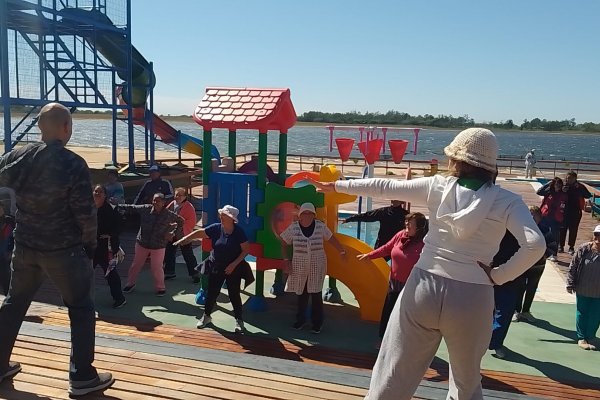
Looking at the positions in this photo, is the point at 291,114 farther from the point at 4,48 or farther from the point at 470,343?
the point at 4,48

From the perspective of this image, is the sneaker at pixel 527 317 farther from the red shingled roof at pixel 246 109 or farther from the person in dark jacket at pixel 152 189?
the person in dark jacket at pixel 152 189

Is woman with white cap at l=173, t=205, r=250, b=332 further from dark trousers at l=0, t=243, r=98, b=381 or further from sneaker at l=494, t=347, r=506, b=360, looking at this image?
sneaker at l=494, t=347, r=506, b=360

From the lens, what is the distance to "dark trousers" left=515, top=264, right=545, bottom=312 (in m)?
6.11

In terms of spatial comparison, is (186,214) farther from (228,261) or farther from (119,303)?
(228,261)

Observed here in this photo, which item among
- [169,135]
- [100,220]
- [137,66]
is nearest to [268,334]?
[100,220]

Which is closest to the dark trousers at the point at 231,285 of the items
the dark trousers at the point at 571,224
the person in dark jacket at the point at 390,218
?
the person in dark jacket at the point at 390,218

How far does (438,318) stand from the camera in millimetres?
2537

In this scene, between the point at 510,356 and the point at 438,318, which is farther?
the point at 510,356

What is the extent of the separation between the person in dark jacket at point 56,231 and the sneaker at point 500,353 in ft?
12.2

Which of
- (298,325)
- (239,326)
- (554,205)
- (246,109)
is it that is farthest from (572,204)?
(239,326)

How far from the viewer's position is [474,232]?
2475 millimetres

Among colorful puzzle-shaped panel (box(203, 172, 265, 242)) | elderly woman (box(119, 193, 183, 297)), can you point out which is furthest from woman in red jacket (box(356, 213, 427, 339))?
elderly woman (box(119, 193, 183, 297))

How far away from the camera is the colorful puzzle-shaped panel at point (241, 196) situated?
253 inches

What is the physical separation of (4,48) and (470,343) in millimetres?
11595
